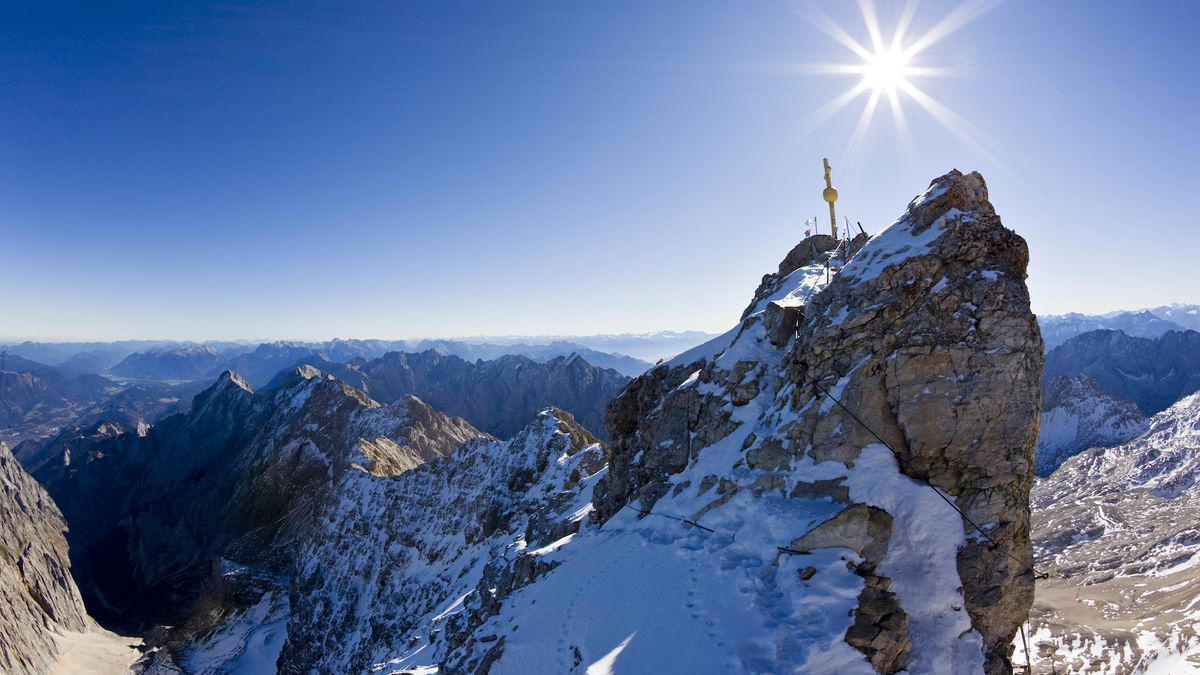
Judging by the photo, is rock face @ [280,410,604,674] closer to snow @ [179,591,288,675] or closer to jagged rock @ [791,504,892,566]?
snow @ [179,591,288,675]

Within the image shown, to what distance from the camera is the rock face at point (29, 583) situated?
8044 centimetres

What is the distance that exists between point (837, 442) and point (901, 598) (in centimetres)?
462

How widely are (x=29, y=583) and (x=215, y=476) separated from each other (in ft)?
201

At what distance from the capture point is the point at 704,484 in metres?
19.9

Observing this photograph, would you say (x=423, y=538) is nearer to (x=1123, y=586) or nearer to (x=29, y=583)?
(x=29, y=583)

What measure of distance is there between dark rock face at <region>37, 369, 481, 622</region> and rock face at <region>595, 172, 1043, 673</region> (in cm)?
9310

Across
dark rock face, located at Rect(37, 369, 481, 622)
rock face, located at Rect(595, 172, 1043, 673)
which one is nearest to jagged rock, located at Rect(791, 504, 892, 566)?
rock face, located at Rect(595, 172, 1043, 673)

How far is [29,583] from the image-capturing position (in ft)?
316

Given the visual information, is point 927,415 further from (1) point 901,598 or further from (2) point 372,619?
(2) point 372,619

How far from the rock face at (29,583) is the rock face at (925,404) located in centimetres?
11137

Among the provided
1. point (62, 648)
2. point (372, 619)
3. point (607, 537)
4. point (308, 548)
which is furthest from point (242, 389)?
point (607, 537)

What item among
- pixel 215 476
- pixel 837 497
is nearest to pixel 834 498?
pixel 837 497

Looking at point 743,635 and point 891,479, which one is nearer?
point 743,635

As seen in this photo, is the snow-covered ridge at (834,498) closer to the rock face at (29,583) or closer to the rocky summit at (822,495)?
the rocky summit at (822,495)
